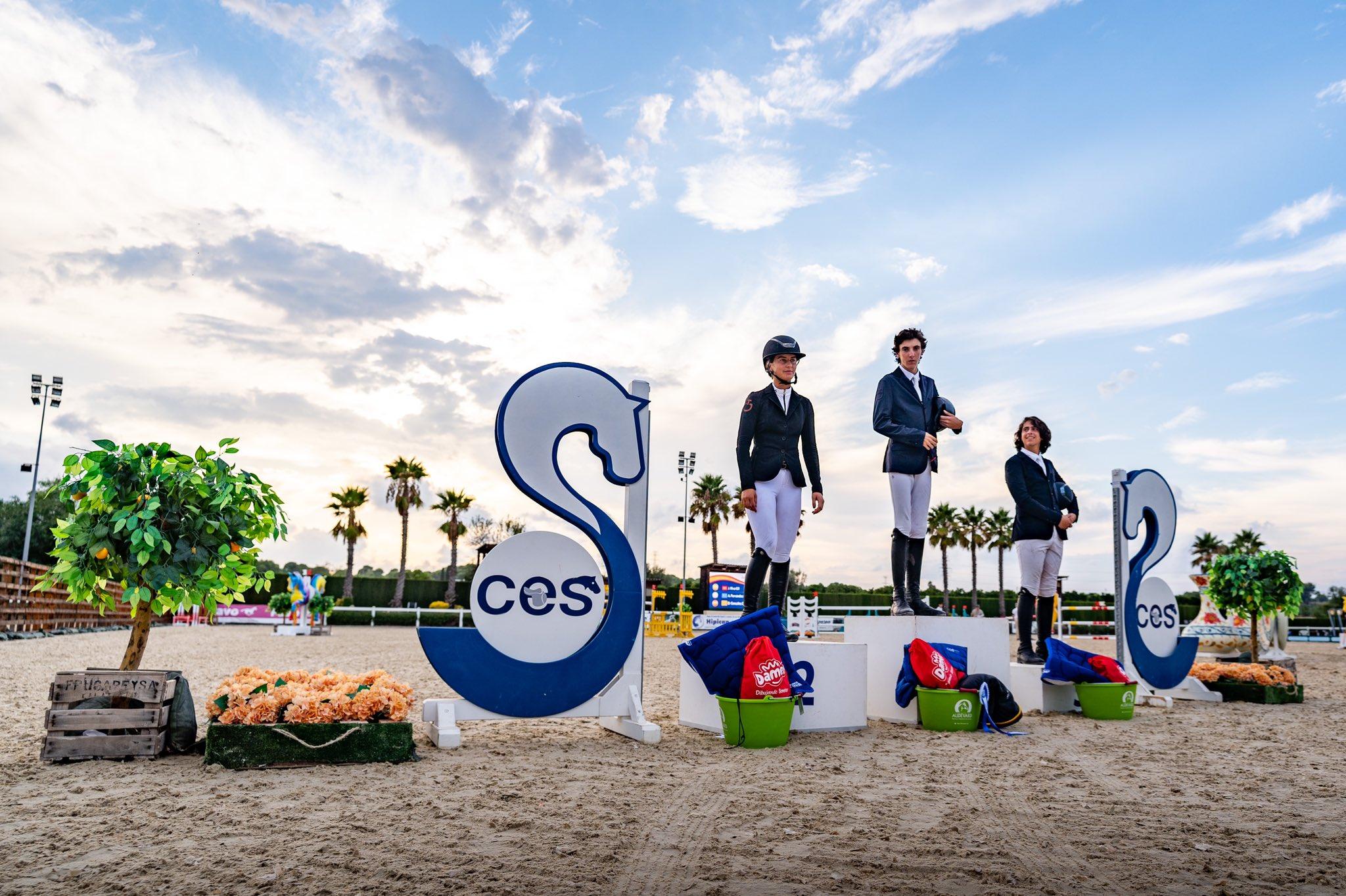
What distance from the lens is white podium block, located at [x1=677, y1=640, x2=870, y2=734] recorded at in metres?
6.23

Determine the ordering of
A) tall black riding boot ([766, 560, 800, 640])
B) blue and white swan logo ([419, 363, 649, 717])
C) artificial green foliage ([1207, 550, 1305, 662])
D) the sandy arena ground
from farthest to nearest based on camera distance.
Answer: artificial green foliage ([1207, 550, 1305, 662]), tall black riding boot ([766, 560, 800, 640]), blue and white swan logo ([419, 363, 649, 717]), the sandy arena ground

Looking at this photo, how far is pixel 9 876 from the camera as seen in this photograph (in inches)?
110

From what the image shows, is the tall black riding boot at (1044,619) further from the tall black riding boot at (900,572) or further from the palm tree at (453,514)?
the palm tree at (453,514)

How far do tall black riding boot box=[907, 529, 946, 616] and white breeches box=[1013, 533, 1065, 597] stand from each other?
4.39 ft

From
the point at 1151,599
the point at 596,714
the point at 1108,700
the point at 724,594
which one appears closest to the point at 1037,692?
the point at 1108,700

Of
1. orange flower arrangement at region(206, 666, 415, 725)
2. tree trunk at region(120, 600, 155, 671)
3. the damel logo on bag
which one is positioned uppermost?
tree trunk at region(120, 600, 155, 671)

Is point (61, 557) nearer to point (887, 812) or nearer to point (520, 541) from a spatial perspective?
point (520, 541)

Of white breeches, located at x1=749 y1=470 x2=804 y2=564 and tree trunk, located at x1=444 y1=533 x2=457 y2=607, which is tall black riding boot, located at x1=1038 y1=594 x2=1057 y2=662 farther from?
tree trunk, located at x1=444 y1=533 x2=457 y2=607

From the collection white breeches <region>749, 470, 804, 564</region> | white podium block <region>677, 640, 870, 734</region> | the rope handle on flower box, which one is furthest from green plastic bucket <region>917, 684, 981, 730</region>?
the rope handle on flower box

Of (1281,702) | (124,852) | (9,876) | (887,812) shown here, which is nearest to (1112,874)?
(887,812)

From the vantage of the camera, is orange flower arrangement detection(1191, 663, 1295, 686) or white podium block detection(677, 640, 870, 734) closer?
white podium block detection(677, 640, 870, 734)

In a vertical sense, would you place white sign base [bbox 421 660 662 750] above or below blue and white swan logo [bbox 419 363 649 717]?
below

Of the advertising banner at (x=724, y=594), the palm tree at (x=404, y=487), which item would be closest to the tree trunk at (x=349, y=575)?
the palm tree at (x=404, y=487)

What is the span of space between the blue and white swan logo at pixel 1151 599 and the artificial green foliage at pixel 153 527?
26.7 feet
